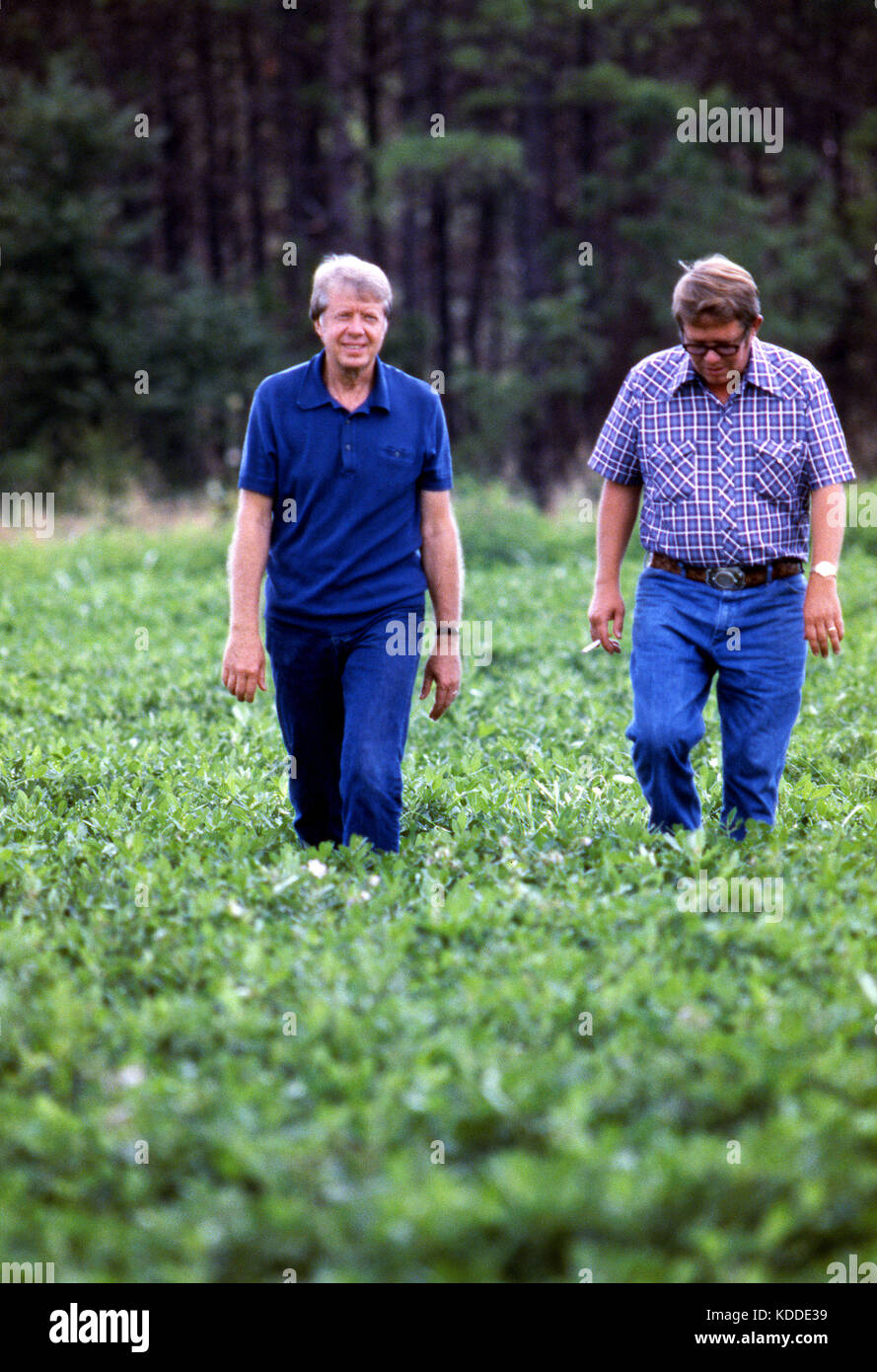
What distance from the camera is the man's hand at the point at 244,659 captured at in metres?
5.33

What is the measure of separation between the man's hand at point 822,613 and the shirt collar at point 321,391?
1692 millimetres

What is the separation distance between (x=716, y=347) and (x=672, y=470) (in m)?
0.47

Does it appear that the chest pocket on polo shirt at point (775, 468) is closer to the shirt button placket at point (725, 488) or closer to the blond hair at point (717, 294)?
the shirt button placket at point (725, 488)

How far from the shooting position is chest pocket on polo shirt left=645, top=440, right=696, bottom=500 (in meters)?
5.39

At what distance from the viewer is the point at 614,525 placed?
225 inches

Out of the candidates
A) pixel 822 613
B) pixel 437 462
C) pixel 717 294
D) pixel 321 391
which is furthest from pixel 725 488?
pixel 321 391

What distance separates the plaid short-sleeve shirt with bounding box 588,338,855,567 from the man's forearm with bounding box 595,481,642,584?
24cm

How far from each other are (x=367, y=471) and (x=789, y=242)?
23.9 meters

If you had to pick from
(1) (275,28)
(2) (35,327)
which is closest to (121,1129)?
(2) (35,327)

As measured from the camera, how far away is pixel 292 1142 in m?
3.26

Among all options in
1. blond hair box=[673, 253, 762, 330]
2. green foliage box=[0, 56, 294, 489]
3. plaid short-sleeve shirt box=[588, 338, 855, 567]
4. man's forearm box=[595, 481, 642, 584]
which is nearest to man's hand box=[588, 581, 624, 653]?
man's forearm box=[595, 481, 642, 584]

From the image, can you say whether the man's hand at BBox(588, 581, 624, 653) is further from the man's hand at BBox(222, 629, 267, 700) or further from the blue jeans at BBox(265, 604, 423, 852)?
the man's hand at BBox(222, 629, 267, 700)

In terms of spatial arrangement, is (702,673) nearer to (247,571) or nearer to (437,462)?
(437,462)

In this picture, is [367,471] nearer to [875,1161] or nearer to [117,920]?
[117,920]
